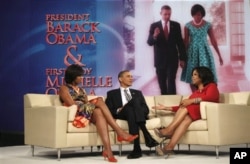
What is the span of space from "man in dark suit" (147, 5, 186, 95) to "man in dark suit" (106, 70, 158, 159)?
2.50 metres

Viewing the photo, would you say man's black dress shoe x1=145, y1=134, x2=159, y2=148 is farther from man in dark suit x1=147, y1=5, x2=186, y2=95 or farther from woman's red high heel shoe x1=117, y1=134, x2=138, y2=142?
man in dark suit x1=147, y1=5, x2=186, y2=95

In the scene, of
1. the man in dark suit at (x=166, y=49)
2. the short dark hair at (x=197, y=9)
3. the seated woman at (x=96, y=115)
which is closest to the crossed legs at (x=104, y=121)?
the seated woman at (x=96, y=115)

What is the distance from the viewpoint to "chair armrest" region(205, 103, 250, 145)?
542cm

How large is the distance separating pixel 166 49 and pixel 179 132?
335cm

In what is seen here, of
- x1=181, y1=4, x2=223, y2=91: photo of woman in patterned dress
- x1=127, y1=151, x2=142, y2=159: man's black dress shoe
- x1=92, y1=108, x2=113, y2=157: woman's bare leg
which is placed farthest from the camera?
x1=181, y1=4, x2=223, y2=91: photo of woman in patterned dress

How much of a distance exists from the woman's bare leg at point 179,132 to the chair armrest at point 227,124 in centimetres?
24

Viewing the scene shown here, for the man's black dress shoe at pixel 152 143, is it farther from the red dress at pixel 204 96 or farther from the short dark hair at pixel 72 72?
the short dark hair at pixel 72 72

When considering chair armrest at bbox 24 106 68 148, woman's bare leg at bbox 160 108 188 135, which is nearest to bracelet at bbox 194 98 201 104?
woman's bare leg at bbox 160 108 188 135

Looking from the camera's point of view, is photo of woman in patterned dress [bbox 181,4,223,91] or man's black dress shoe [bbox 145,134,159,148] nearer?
man's black dress shoe [bbox 145,134,159,148]

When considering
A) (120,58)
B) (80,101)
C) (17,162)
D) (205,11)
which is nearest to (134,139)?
(80,101)

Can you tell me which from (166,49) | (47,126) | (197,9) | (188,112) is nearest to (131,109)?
(188,112)

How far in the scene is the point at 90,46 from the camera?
862cm

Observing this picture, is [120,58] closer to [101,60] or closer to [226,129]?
[101,60]

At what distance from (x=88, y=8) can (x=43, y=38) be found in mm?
949
